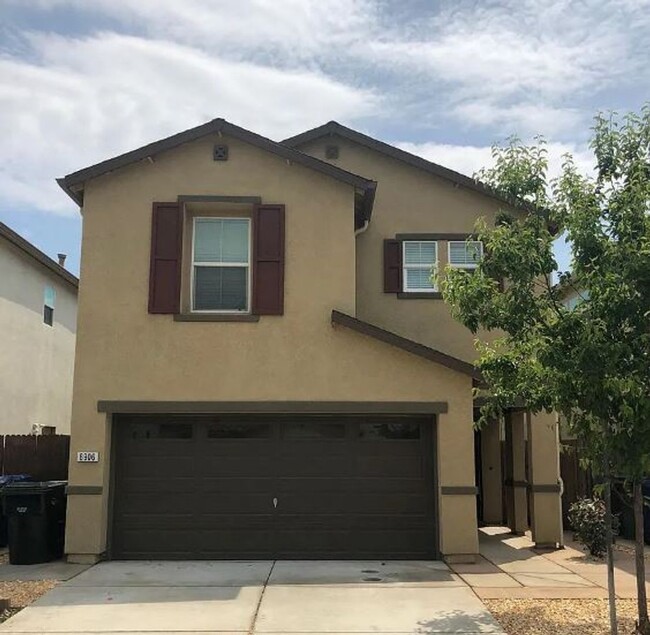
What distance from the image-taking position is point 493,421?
17.6 metres

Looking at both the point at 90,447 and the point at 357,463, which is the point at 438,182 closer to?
the point at 357,463

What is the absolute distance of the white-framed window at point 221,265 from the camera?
1287 centimetres

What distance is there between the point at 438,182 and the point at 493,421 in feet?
18.9

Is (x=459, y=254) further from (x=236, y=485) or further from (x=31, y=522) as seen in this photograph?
(x=31, y=522)

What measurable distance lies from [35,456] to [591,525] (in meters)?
9.98

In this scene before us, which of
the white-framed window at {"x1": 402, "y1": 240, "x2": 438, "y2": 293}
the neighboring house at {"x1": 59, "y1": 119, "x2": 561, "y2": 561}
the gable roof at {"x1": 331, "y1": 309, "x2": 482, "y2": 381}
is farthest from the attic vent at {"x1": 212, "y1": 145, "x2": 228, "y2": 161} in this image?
the white-framed window at {"x1": 402, "y1": 240, "x2": 438, "y2": 293}

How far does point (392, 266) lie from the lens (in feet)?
48.0

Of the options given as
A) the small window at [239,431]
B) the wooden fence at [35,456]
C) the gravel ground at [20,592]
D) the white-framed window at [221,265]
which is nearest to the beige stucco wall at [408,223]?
the white-framed window at [221,265]

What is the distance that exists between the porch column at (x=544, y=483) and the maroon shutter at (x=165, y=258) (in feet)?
22.0

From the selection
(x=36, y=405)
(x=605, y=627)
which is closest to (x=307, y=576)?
(x=605, y=627)

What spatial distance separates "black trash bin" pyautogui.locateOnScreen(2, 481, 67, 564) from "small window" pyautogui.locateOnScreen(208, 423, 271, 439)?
105 inches

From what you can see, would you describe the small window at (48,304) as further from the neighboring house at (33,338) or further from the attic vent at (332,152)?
the attic vent at (332,152)

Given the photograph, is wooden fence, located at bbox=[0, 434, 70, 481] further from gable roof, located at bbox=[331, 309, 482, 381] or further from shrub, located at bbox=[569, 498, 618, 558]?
shrub, located at bbox=[569, 498, 618, 558]

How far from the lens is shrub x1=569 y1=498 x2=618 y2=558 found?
12.7 meters
